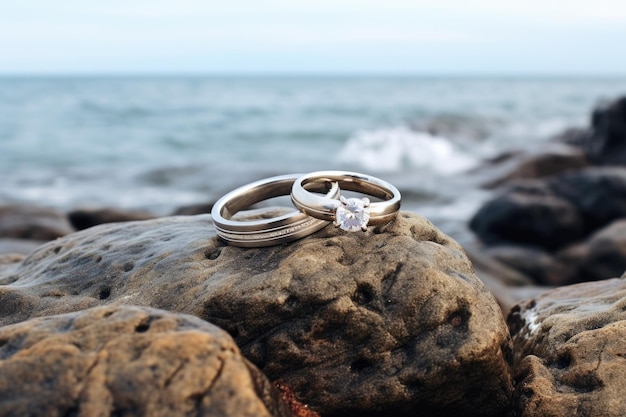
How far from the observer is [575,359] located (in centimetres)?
274

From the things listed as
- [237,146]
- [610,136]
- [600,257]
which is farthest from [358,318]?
[237,146]

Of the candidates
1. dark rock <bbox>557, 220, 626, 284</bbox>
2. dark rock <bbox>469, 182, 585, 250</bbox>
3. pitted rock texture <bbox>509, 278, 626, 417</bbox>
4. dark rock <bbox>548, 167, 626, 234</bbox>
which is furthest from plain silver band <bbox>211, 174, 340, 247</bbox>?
dark rock <bbox>548, 167, 626, 234</bbox>

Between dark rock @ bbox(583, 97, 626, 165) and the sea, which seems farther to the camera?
dark rock @ bbox(583, 97, 626, 165)

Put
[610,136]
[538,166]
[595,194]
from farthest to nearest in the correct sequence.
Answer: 1. [610,136]
2. [538,166]
3. [595,194]

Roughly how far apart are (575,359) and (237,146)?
76.7ft

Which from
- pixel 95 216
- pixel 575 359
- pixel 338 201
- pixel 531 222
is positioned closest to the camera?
pixel 575 359

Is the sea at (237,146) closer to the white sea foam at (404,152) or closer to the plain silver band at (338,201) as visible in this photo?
the white sea foam at (404,152)

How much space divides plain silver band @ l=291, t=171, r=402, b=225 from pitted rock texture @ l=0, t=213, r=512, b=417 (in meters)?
0.12

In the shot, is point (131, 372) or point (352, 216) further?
point (352, 216)

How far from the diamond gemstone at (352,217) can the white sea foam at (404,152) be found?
651 inches

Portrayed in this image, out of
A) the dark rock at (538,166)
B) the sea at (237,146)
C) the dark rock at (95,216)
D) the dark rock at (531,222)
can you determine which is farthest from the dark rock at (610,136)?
the dark rock at (95,216)

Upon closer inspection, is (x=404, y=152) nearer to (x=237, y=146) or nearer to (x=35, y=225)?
(x=237, y=146)

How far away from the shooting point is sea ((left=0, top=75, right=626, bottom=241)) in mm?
14914

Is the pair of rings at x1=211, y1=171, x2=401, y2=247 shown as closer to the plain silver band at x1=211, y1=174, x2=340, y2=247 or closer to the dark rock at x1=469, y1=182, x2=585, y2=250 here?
the plain silver band at x1=211, y1=174, x2=340, y2=247
